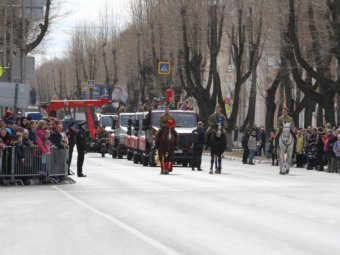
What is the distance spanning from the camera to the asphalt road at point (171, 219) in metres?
12.2

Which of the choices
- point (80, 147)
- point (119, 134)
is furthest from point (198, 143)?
point (119, 134)

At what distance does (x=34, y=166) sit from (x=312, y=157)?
1767 centimetres

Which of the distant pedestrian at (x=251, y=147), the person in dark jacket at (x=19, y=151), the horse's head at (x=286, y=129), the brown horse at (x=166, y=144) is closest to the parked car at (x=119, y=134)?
the distant pedestrian at (x=251, y=147)

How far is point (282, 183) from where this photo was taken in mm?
26781

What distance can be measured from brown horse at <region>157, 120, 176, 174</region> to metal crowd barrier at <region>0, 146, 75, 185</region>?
188 inches

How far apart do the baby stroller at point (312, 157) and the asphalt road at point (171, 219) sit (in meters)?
15.7

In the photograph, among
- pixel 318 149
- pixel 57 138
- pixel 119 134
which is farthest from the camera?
pixel 119 134

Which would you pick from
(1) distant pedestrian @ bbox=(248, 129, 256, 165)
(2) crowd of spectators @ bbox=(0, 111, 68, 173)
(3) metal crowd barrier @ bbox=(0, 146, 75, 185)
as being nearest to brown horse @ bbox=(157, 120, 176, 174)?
(2) crowd of spectators @ bbox=(0, 111, 68, 173)

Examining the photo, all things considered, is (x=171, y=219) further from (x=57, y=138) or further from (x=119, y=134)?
(x=119, y=134)

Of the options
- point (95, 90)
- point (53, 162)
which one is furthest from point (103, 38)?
point (53, 162)

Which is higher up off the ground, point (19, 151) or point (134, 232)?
point (19, 151)

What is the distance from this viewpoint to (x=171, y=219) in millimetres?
15727

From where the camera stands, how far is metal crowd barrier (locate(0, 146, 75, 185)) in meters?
26.2

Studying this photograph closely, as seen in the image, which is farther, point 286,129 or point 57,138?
point 286,129
